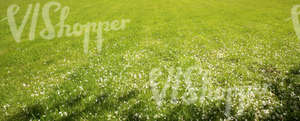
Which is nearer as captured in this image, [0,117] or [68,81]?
[0,117]

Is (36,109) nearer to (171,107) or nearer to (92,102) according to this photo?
(92,102)

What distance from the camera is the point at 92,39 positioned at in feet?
57.4

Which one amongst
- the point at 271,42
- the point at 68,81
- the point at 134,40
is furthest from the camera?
the point at 134,40

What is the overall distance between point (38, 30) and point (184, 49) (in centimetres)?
1920

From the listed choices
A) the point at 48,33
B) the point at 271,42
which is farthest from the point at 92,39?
the point at 271,42

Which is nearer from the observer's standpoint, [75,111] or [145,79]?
[75,111]

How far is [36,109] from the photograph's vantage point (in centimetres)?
666

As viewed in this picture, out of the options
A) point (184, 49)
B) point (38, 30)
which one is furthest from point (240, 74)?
point (38, 30)

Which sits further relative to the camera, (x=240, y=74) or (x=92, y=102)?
(x=240, y=74)

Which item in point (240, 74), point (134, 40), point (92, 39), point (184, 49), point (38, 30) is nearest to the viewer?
point (240, 74)

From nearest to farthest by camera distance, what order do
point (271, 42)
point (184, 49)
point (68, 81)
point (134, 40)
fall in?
point (68, 81), point (184, 49), point (271, 42), point (134, 40)

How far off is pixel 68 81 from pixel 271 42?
16.0m

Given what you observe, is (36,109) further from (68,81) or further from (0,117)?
(68,81)

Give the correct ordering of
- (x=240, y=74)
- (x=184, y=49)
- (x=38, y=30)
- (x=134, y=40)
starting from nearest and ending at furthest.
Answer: (x=240, y=74), (x=184, y=49), (x=134, y=40), (x=38, y=30)
